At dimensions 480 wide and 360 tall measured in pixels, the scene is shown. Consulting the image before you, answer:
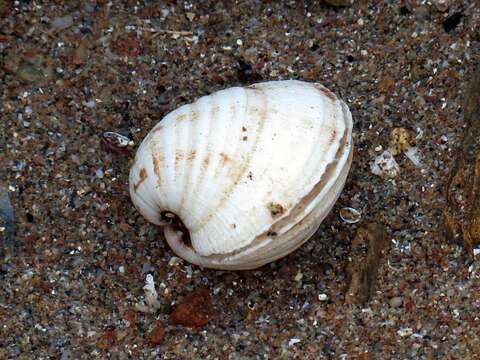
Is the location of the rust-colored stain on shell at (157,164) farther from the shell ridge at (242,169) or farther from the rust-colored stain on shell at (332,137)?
the rust-colored stain on shell at (332,137)

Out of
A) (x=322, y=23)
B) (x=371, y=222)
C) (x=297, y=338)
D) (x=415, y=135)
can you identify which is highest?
(x=322, y=23)

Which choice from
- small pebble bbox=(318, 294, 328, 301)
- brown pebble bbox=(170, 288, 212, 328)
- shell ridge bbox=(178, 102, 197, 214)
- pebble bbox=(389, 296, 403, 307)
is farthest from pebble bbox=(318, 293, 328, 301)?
shell ridge bbox=(178, 102, 197, 214)

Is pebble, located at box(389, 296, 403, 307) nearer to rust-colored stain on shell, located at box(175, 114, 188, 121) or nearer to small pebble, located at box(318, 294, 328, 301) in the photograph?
small pebble, located at box(318, 294, 328, 301)

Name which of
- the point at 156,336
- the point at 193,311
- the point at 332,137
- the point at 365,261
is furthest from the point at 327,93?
the point at 156,336

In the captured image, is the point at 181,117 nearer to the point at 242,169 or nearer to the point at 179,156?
the point at 179,156

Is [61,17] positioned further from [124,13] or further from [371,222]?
[371,222]

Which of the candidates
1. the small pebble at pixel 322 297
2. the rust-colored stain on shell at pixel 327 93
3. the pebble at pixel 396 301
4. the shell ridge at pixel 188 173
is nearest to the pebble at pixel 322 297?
the small pebble at pixel 322 297

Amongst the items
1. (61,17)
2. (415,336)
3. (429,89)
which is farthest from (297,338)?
(61,17)
